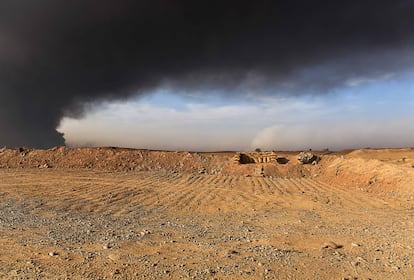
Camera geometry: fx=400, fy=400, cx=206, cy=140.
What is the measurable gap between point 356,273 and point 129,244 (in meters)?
4.96

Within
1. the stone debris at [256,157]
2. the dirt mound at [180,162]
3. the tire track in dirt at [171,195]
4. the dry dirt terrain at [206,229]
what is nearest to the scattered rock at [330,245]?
the dry dirt terrain at [206,229]

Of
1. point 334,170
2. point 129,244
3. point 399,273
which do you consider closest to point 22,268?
point 129,244

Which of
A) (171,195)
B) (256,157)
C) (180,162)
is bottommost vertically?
(171,195)

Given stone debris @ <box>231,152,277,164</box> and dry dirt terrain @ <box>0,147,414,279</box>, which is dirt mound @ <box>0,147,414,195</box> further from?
dry dirt terrain @ <box>0,147,414,279</box>

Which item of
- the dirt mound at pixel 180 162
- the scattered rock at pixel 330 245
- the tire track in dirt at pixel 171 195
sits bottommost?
the scattered rock at pixel 330 245

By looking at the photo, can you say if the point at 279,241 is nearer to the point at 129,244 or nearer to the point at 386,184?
the point at 129,244

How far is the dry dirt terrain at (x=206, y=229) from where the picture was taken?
761cm

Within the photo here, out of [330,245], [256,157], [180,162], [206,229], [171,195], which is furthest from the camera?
[256,157]

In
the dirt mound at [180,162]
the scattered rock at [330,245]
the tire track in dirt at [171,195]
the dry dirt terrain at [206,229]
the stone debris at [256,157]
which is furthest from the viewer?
the stone debris at [256,157]

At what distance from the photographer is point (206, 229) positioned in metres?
11.5

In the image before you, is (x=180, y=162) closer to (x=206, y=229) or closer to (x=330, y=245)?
(x=206, y=229)

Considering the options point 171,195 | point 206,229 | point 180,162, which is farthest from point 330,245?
point 180,162

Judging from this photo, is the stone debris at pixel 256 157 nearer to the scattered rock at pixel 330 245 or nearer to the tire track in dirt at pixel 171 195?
the tire track in dirt at pixel 171 195

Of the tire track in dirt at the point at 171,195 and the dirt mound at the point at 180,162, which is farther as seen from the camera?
the dirt mound at the point at 180,162
